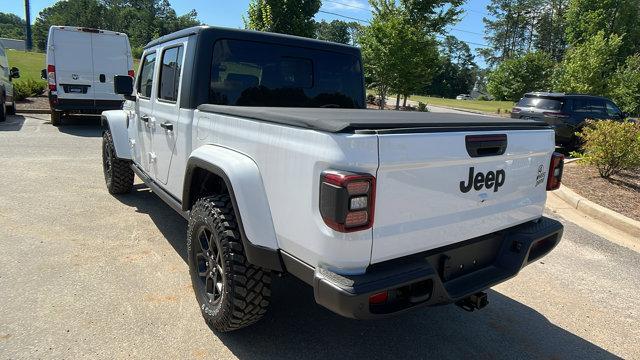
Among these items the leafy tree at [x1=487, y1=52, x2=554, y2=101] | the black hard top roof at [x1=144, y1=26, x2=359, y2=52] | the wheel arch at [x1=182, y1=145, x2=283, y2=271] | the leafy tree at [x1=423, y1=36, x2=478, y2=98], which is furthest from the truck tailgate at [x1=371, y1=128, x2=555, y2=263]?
the leafy tree at [x1=423, y1=36, x2=478, y2=98]

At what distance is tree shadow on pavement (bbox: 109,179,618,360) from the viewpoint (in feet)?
9.32

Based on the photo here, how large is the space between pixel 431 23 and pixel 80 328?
23.1 m

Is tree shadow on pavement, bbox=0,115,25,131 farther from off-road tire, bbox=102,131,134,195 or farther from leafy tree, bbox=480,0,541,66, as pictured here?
leafy tree, bbox=480,0,541,66

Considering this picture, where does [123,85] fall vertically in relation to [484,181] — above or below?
above

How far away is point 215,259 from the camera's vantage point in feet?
9.67

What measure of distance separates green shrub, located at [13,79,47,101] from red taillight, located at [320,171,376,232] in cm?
1745

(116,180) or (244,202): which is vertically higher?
(244,202)

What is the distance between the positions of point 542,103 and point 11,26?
181 metres

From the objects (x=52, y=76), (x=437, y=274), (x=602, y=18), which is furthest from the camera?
(x=602, y=18)

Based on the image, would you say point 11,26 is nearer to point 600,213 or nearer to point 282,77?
point 282,77

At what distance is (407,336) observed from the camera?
10.00ft

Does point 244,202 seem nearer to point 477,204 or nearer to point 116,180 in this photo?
point 477,204

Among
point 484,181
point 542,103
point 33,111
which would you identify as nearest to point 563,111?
point 542,103

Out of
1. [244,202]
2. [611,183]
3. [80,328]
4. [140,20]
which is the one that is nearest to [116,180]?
[80,328]
